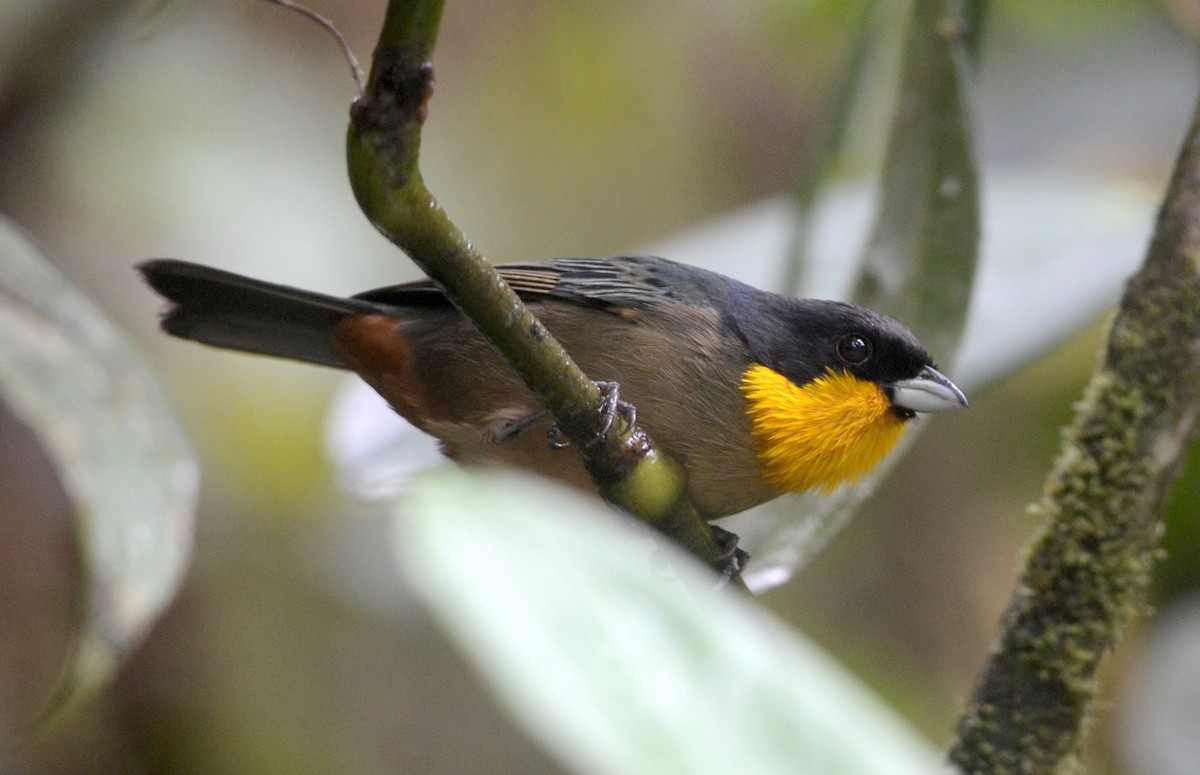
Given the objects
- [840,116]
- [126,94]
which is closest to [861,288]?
[840,116]

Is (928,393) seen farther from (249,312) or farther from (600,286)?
(249,312)

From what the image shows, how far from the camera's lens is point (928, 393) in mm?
2812

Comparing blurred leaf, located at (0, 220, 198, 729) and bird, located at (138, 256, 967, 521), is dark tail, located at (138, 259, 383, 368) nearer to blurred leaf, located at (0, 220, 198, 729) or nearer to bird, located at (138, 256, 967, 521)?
bird, located at (138, 256, 967, 521)

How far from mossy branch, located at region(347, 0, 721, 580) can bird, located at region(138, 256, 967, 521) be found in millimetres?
616

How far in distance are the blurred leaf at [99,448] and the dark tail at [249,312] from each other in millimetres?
646

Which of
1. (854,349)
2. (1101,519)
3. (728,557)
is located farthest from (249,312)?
(1101,519)

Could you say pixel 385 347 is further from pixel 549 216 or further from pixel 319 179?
pixel 549 216

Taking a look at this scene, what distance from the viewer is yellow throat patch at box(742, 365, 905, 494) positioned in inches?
111

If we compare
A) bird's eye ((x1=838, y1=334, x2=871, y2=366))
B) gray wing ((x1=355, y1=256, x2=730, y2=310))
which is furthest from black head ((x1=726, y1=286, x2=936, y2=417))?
gray wing ((x1=355, y1=256, x2=730, y2=310))

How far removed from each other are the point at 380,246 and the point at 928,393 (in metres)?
3.22

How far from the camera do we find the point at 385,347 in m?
3.03

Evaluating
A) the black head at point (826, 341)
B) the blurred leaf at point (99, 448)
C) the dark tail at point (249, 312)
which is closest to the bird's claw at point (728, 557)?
the black head at point (826, 341)

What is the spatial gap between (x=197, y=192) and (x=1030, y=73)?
3.65 m

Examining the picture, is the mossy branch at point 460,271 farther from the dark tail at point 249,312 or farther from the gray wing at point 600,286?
the dark tail at point 249,312
